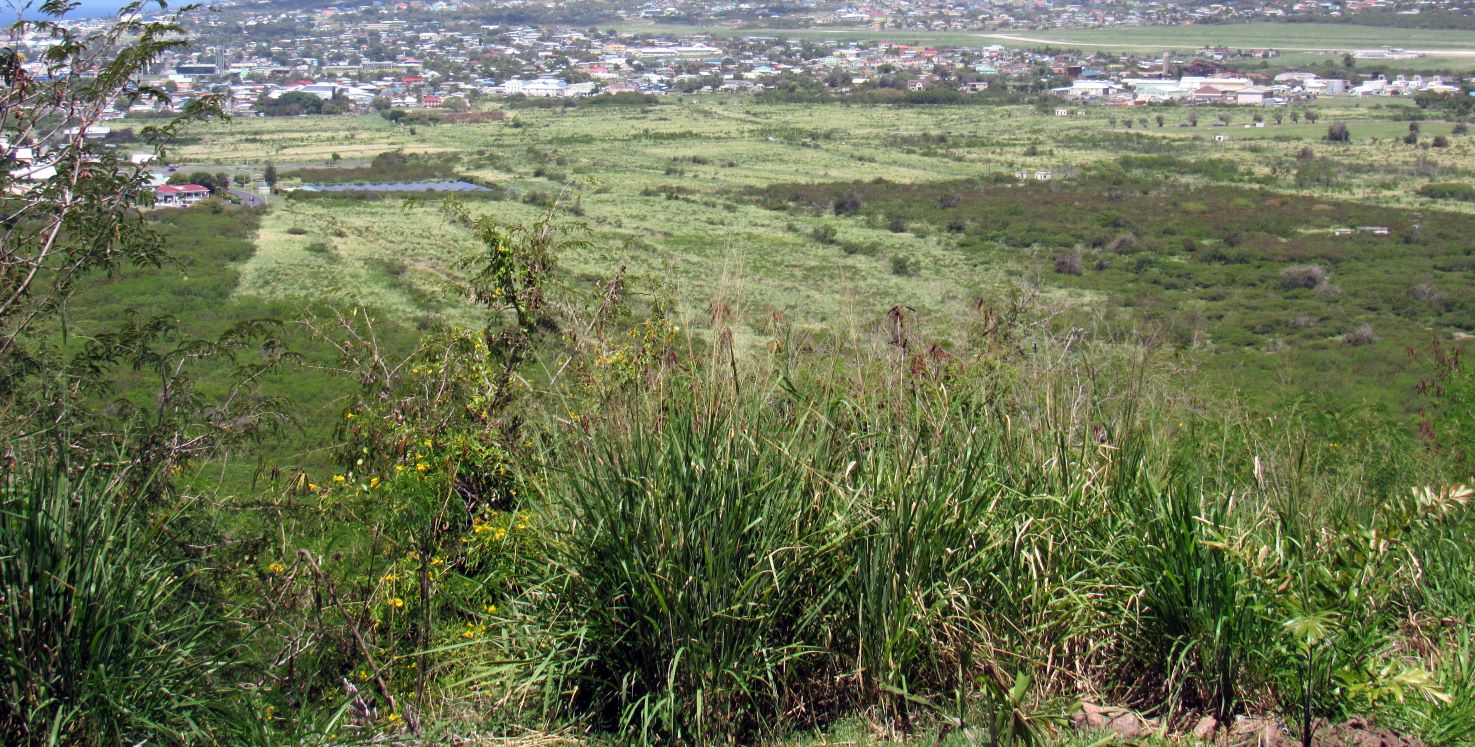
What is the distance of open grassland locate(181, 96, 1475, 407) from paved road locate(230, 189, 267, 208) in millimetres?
532

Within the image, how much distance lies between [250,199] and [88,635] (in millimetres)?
28124

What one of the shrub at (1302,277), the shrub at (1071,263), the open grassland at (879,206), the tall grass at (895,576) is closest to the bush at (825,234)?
the open grassland at (879,206)

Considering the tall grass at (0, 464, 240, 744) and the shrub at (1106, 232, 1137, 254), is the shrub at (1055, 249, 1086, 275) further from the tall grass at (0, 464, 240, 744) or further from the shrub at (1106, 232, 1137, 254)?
the tall grass at (0, 464, 240, 744)

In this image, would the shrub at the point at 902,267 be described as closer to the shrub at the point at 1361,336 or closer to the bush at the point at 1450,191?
the shrub at the point at 1361,336

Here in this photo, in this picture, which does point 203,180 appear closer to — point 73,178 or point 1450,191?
point 73,178

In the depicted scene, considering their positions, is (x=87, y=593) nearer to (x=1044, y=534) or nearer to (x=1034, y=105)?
(x=1044, y=534)

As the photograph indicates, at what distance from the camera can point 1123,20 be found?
114 m

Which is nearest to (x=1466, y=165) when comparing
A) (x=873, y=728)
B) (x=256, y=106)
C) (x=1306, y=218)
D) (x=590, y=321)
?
(x=1306, y=218)

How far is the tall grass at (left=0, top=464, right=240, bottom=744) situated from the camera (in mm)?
2910

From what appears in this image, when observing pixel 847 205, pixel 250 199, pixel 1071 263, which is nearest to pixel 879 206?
pixel 847 205

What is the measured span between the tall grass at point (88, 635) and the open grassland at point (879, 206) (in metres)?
1.86

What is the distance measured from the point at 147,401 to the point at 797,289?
8.90 metres

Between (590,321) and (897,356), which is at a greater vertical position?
(897,356)

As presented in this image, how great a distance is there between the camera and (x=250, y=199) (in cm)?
2884
